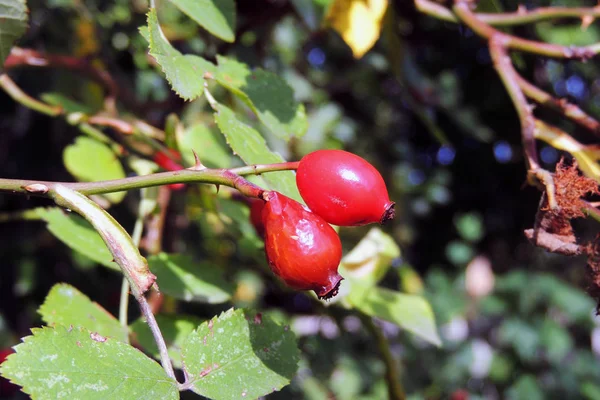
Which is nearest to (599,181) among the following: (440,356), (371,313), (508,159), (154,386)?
(371,313)

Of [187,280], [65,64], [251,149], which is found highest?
[251,149]

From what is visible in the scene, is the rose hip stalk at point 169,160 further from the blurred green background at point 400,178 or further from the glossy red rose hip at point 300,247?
the glossy red rose hip at point 300,247

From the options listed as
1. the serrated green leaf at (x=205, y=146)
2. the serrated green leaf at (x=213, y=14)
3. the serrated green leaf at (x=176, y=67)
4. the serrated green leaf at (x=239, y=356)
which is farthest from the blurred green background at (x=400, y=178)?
the serrated green leaf at (x=239, y=356)

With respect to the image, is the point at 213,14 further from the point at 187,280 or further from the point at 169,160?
the point at 187,280

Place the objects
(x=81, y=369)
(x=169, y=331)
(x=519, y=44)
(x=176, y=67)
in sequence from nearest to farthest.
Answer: (x=81, y=369) < (x=176, y=67) < (x=169, y=331) < (x=519, y=44)

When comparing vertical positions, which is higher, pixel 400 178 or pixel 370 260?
pixel 370 260

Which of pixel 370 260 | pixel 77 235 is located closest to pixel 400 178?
pixel 370 260
